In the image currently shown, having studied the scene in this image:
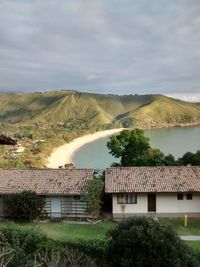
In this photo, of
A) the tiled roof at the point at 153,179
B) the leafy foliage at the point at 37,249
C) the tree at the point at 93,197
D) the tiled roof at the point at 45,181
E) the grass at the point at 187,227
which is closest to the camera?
the leafy foliage at the point at 37,249

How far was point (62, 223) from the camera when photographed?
30875 millimetres

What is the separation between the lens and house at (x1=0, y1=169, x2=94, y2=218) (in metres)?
31.7

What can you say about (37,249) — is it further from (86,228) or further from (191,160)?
(191,160)

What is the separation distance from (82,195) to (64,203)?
69.1 inches

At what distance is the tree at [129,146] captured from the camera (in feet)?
150

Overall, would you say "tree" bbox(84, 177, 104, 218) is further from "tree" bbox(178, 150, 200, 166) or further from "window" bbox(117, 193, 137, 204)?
"tree" bbox(178, 150, 200, 166)

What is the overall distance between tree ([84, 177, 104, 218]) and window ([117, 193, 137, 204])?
1397 millimetres

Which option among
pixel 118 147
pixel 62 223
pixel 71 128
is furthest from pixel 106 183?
pixel 71 128

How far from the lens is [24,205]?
1201 inches

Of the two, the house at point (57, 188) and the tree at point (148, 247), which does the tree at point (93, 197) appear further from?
the tree at point (148, 247)

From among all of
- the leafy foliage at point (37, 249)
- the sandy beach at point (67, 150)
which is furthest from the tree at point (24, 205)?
the sandy beach at point (67, 150)

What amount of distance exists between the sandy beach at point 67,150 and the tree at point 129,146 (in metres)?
38.5

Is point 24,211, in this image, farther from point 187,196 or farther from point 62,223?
point 187,196

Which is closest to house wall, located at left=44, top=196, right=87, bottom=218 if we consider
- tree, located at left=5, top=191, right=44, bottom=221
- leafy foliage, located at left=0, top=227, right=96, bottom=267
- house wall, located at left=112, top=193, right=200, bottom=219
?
tree, located at left=5, top=191, right=44, bottom=221
